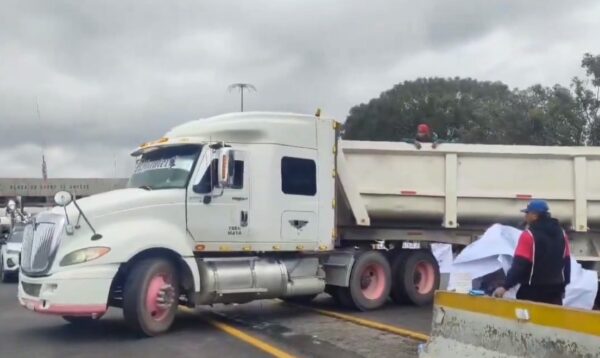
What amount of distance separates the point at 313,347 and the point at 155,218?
8.99 feet

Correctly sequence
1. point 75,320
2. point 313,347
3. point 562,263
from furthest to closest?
point 75,320 < point 313,347 < point 562,263

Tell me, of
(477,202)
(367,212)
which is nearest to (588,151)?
(477,202)

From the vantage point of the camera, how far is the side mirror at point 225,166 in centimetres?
961

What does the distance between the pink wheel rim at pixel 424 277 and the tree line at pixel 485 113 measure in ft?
11.8

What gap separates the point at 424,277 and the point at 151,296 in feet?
18.6

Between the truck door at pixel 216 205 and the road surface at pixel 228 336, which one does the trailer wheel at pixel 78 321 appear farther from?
the truck door at pixel 216 205

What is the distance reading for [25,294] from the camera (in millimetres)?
9023

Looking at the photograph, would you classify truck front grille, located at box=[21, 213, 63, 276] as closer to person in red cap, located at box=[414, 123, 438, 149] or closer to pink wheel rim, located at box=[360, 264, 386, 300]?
pink wheel rim, located at box=[360, 264, 386, 300]

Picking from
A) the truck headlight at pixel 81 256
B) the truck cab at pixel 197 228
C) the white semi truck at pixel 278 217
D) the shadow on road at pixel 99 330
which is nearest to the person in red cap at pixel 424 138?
the white semi truck at pixel 278 217

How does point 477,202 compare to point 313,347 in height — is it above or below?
above

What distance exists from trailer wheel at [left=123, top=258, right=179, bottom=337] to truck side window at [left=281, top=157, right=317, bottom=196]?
7.85ft

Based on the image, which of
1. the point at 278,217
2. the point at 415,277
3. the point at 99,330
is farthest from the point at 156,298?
the point at 415,277

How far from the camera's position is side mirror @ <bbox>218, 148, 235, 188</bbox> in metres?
9.61

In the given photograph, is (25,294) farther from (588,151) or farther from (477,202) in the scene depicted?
(588,151)
